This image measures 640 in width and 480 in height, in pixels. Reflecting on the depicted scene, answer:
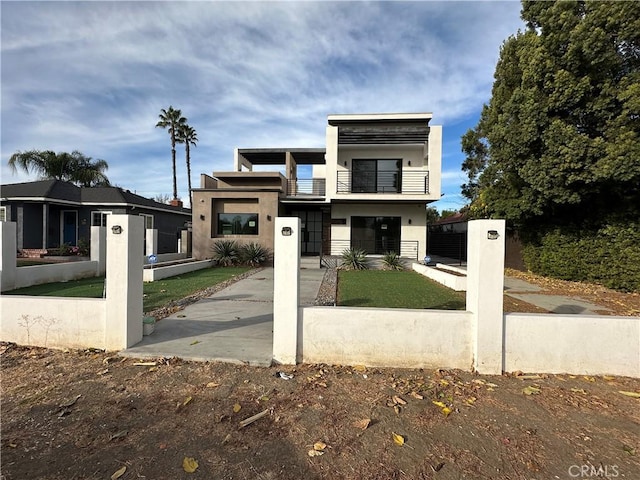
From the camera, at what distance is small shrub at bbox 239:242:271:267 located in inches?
631

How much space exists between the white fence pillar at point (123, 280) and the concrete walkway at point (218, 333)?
32 centimetres

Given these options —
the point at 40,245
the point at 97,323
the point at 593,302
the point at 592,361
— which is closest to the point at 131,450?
the point at 97,323

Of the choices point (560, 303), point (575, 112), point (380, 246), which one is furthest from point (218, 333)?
point (380, 246)

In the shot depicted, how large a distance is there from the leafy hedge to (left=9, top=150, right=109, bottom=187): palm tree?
3298cm

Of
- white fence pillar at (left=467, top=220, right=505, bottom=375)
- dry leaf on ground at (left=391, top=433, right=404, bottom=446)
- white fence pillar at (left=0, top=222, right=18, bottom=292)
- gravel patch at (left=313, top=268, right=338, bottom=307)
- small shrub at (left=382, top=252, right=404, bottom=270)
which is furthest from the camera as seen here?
small shrub at (left=382, top=252, right=404, bottom=270)

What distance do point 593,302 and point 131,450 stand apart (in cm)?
1070

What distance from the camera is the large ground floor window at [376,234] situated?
1755 centimetres

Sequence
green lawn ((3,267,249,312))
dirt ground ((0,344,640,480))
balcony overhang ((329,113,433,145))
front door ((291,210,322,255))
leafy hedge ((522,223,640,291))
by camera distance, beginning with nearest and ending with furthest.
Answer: dirt ground ((0,344,640,480)) < green lawn ((3,267,249,312)) < leafy hedge ((522,223,640,291)) < balcony overhang ((329,113,433,145)) < front door ((291,210,322,255))

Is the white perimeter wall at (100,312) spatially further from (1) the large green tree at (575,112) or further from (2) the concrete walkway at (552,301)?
(1) the large green tree at (575,112)

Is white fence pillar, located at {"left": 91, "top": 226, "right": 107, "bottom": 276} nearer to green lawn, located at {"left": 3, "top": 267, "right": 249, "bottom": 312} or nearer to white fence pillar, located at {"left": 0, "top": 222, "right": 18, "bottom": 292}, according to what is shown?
green lawn, located at {"left": 3, "top": 267, "right": 249, "bottom": 312}

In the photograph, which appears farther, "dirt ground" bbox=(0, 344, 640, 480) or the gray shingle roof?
the gray shingle roof

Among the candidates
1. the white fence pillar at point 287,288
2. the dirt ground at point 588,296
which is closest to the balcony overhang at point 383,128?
the dirt ground at point 588,296

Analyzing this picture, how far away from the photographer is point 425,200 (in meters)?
16.2

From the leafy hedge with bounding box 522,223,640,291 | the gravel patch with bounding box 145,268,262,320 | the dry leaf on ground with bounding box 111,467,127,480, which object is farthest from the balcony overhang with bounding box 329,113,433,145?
the dry leaf on ground with bounding box 111,467,127,480
